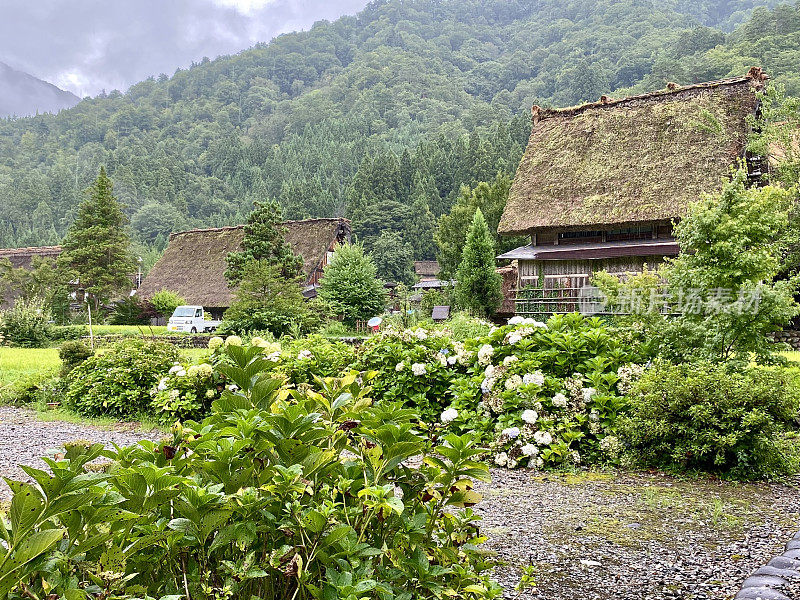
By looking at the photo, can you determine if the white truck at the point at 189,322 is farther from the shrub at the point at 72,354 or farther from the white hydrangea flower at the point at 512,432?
the white hydrangea flower at the point at 512,432

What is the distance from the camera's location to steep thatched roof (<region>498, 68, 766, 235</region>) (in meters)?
19.6

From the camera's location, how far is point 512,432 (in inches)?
234

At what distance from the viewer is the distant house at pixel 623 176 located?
64.5 feet

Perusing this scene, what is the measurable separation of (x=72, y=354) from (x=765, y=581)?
1000cm

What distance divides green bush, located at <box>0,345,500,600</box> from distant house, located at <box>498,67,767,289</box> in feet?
60.9

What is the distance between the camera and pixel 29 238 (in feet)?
224

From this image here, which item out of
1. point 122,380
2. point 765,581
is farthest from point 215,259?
point 765,581

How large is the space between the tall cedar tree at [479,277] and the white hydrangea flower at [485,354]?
1956 centimetres

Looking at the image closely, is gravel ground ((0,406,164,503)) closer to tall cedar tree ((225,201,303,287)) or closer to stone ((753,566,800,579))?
stone ((753,566,800,579))

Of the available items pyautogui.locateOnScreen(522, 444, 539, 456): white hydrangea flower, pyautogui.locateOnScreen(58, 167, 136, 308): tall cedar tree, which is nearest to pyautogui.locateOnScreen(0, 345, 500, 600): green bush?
pyautogui.locateOnScreen(522, 444, 539, 456): white hydrangea flower

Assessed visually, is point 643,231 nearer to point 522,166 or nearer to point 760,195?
point 522,166

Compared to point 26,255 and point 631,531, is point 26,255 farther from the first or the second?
point 631,531

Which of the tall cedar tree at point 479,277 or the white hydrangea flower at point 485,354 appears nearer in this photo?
the white hydrangea flower at point 485,354

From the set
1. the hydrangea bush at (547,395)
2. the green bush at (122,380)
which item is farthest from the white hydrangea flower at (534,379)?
the green bush at (122,380)
